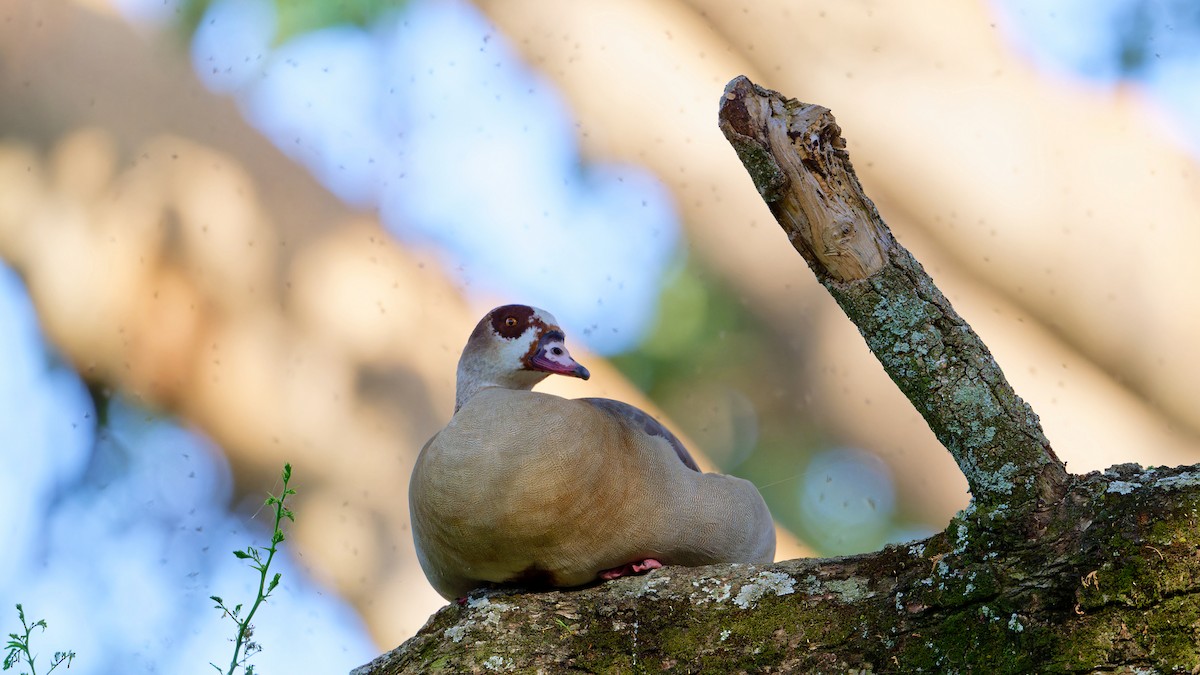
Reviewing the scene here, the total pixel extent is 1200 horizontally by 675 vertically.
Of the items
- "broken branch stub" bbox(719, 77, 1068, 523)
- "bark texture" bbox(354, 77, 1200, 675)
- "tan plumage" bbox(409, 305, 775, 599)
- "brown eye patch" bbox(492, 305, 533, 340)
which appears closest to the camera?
"bark texture" bbox(354, 77, 1200, 675)

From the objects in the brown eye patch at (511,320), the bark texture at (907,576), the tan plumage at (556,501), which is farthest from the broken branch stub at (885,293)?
the brown eye patch at (511,320)

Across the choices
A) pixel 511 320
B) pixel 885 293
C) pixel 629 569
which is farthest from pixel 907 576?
pixel 511 320

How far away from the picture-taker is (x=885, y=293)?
1.87 m

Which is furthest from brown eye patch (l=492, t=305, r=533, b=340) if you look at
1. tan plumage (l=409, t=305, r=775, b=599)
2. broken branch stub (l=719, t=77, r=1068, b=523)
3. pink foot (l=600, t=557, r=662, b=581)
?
broken branch stub (l=719, t=77, r=1068, b=523)

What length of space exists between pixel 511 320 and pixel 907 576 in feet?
3.56

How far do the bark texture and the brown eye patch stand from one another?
0.63 metres

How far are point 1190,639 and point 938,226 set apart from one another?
3348mm

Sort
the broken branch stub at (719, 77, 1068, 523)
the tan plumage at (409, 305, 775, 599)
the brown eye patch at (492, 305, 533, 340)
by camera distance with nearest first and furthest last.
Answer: the broken branch stub at (719, 77, 1068, 523)
the tan plumage at (409, 305, 775, 599)
the brown eye patch at (492, 305, 533, 340)

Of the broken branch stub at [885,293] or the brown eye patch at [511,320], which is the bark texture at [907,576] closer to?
the broken branch stub at [885,293]

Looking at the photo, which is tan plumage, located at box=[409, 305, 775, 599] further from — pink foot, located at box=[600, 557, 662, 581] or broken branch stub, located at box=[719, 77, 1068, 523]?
broken branch stub, located at box=[719, 77, 1068, 523]

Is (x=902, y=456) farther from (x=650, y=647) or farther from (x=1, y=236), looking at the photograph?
(x=1, y=236)

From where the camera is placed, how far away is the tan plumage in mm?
2053

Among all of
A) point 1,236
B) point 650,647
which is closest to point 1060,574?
point 650,647

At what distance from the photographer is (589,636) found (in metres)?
1.92
